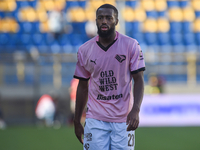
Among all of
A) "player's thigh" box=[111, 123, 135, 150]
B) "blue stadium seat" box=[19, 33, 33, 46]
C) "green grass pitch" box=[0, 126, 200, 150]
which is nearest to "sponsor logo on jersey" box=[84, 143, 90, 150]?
"player's thigh" box=[111, 123, 135, 150]

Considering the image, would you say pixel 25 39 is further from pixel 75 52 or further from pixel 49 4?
pixel 75 52

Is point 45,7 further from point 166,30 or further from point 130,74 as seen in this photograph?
point 130,74

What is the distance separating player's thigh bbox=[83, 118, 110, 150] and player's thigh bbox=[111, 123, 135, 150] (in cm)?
6

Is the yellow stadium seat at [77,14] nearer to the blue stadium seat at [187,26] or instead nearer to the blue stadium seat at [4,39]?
the blue stadium seat at [4,39]

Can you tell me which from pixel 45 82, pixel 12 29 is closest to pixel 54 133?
pixel 45 82

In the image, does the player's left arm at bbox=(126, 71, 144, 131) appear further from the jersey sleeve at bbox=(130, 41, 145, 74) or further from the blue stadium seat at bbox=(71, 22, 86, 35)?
the blue stadium seat at bbox=(71, 22, 86, 35)

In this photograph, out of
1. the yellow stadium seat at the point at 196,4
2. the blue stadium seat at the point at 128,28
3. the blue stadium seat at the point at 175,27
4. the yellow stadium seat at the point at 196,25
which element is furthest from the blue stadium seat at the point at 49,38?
the yellow stadium seat at the point at 196,4

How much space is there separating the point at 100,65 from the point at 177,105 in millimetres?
8407

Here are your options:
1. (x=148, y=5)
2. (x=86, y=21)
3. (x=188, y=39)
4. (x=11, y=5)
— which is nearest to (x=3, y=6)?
(x=11, y=5)

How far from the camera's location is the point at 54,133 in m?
9.00

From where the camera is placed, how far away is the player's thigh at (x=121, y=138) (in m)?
2.91

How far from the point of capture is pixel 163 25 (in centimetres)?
1525

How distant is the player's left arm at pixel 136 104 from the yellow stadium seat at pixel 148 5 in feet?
43.4

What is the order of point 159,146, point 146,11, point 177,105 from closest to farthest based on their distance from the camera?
point 159,146 < point 177,105 < point 146,11
